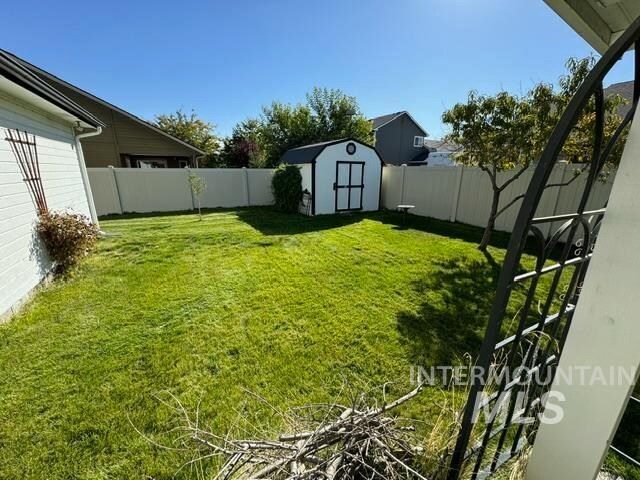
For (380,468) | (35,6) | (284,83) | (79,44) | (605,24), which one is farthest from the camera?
(284,83)

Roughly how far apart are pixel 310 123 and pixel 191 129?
34.0 ft

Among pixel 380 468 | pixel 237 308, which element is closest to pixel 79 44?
pixel 237 308

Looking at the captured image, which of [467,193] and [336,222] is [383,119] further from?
[336,222]

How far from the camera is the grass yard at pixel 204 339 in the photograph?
1800 millimetres

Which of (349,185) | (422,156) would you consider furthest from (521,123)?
(422,156)

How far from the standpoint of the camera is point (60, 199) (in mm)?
4664

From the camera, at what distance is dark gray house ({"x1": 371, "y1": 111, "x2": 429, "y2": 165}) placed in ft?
63.3

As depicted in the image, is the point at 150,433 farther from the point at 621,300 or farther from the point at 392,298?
the point at 392,298

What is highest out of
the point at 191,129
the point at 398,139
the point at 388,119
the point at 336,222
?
the point at 388,119

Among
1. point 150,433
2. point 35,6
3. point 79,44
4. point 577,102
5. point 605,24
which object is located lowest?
point 150,433

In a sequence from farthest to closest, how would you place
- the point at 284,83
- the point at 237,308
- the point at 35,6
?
1. the point at 284,83
2. the point at 35,6
3. the point at 237,308

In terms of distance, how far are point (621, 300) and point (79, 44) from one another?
10.2m

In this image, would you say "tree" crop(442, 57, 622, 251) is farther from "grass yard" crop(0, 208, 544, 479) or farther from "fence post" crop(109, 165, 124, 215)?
"fence post" crop(109, 165, 124, 215)

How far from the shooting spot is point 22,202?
3.49 meters
